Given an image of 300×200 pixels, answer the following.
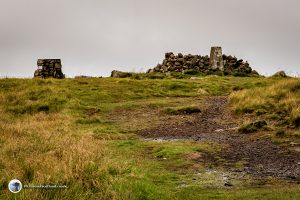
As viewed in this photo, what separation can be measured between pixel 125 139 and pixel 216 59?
3015 centimetres

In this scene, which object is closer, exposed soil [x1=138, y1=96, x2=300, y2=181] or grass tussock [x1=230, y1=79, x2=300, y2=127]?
exposed soil [x1=138, y1=96, x2=300, y2=181]

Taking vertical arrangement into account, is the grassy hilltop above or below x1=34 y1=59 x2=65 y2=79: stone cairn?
below

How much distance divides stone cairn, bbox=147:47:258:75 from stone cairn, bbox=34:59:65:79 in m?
11.6

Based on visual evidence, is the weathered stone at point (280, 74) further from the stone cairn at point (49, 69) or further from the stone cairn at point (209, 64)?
the stone cairn at point (49, 69)

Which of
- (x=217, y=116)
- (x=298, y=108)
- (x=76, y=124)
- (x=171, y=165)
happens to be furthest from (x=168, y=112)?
(x=171, y=165)

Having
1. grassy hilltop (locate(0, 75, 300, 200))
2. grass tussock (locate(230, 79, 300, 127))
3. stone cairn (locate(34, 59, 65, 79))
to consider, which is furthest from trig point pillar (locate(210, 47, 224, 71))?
grass tussock (locate(230, 79, 300, 127))

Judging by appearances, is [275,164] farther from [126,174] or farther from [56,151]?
[56,151]

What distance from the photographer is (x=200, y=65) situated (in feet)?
156

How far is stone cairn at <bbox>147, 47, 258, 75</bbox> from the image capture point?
153 feet

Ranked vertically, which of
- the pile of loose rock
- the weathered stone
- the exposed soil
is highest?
the pile of loose rock

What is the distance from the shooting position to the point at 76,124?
68.3ft

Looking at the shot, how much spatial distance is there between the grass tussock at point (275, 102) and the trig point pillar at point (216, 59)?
2007cm

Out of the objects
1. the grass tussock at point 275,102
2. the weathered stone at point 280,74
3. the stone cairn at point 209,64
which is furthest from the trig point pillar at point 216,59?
the grass tussock at point 275,102

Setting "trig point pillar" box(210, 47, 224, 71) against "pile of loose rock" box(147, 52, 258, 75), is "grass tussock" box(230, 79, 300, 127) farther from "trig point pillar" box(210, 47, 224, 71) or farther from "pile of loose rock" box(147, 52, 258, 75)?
"pile of loose rock" box(147, 52, 258, 75)
